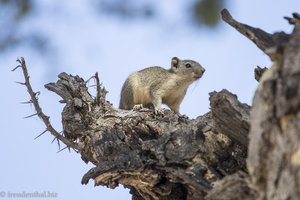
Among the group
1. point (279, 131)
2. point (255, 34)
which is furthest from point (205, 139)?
point (279, 131)

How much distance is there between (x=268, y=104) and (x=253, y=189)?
81 centimetres

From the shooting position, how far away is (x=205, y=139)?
6.47 meters

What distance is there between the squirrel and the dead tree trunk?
3009 millimetres

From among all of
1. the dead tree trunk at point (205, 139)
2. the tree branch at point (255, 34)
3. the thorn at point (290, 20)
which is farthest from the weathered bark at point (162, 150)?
the thorn at point (290, 20)

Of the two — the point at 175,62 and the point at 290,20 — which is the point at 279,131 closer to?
the point at 290,20

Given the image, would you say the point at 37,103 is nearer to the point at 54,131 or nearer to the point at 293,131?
the point at 54,131

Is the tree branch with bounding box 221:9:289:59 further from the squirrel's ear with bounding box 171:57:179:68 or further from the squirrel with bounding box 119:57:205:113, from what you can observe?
the squirrel's ear with bounding box 171:57:179:68

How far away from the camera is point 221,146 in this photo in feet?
21.0

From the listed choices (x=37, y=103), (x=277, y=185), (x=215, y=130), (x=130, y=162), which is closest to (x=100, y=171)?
(x=130, y=162)

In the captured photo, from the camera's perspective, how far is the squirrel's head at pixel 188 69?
11.7 metres

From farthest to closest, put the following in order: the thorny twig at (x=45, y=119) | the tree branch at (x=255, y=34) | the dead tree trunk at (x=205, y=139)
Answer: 1. the thorny twig at (x=45, y=119)
2. the tree branch at (x=255, y=34)
3. the dead tree trunk at (x=205, y=139)

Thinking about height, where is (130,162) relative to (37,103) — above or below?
below

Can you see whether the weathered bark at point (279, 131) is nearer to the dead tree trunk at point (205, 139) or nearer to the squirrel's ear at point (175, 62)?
the dead tree trunk at point (205, 139)

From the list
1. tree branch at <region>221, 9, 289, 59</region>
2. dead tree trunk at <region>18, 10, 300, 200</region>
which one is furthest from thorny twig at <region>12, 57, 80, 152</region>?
tree branch at <region>221, 9, 289, 59</region>
